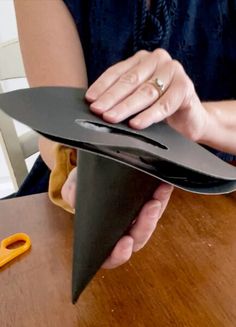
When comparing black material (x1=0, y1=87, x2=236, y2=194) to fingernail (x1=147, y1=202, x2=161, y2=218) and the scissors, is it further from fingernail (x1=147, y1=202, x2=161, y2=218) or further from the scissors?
the scissors

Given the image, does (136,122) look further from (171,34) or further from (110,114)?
(171,34)

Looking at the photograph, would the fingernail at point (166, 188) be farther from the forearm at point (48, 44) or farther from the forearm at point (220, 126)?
the forearm at point (48, 44)

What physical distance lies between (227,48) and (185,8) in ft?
0.32

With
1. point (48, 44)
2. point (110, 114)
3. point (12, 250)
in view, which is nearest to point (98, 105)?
point (110, 114)

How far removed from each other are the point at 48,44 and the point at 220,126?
0.89ft

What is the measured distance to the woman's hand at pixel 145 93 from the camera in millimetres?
355

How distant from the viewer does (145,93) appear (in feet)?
1.29

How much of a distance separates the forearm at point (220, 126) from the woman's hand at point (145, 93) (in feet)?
0.27

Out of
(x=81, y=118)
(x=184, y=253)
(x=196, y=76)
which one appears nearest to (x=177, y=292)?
(x=184, y=253)

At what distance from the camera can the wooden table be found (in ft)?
1.35

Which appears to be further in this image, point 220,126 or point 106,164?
point 220,126

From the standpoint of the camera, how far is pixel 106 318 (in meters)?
→ 0.41

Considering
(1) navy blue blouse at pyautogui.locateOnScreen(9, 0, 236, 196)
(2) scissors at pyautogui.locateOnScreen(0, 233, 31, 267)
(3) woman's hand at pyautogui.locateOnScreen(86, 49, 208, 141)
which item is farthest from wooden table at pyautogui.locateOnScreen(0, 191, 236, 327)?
(1) navy blue blouse at pyautogui.locateOnScreen(9, 0, 236, 196)

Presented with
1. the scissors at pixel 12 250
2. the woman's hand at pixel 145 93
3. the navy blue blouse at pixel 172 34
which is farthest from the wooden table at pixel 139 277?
the navy blue blouse at pixel 172 34
